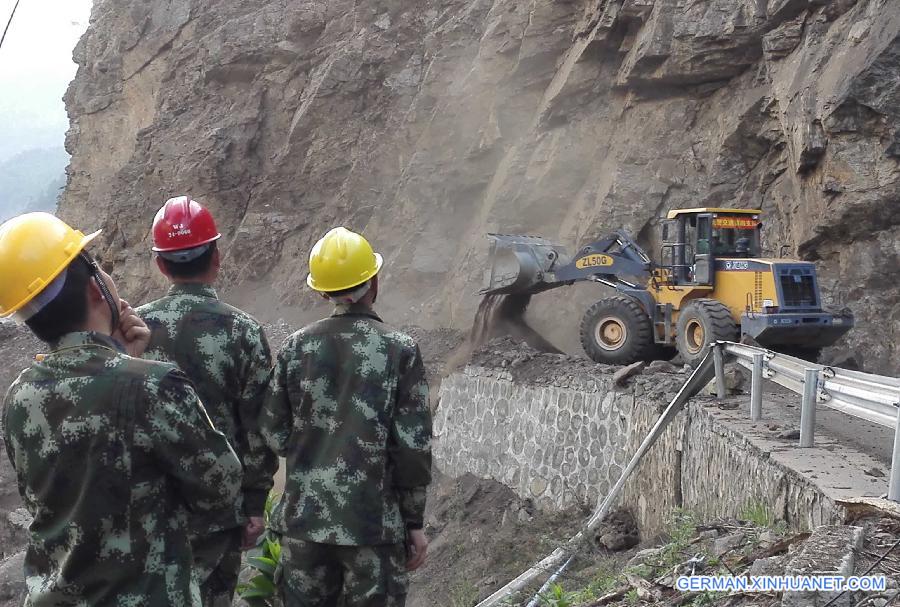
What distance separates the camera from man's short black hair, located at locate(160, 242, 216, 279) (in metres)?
3.66

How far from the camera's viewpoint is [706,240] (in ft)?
37.5

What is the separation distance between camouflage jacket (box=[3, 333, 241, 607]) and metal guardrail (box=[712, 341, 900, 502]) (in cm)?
301

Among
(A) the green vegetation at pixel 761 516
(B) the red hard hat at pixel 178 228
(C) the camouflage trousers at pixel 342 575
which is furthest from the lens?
(A) the green vegetation at pixel 761 516

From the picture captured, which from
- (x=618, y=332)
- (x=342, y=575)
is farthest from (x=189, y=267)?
(x=618, y=332)

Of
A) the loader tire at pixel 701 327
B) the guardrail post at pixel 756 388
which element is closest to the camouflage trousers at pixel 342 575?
the guardrail post at pixel 756 388

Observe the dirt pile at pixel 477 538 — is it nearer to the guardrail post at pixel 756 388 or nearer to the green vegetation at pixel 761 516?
the guardrail post at pixel 756 388

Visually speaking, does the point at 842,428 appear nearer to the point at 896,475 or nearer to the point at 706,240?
the point at 896,475

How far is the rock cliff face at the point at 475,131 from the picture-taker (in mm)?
13773

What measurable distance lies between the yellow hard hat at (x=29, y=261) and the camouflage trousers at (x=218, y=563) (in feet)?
4.50

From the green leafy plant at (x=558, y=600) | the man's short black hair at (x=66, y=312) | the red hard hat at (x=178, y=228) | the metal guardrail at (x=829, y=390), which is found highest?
the red hard hat at (x=178, y=228)

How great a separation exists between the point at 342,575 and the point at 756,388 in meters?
4.04

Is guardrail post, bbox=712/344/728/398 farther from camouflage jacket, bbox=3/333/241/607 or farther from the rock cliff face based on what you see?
the rock cliff face

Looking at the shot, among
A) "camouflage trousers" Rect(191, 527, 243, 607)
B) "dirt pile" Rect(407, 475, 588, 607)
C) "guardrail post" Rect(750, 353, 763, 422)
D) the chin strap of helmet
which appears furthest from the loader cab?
the chin strap of helmet

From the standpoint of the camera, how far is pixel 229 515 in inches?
132
